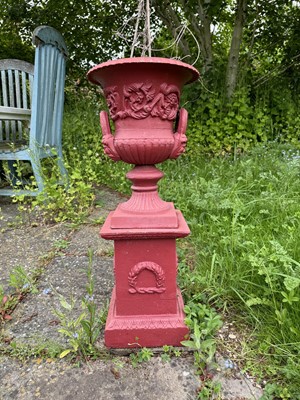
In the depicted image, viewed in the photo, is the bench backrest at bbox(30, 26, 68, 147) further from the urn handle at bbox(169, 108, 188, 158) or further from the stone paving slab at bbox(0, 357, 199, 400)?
the stone paving slab at bbox(0, 357, 199, 400)

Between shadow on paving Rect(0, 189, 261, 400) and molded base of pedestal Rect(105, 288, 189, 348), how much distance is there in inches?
2.5

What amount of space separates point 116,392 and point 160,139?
2.93 feet

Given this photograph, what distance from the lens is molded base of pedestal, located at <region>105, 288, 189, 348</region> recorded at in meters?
1.31

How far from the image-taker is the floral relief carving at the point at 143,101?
1201 millimetres

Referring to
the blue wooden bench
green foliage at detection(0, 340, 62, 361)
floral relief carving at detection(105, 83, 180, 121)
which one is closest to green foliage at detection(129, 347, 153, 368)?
green foliage at detection(0, 340, 62, 361)

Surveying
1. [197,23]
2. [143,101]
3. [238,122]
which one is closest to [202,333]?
[143,101]

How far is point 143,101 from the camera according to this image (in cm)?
121

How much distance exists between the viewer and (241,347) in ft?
4.32

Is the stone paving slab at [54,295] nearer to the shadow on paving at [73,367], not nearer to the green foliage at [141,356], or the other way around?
the shadow on paving at [73,367]

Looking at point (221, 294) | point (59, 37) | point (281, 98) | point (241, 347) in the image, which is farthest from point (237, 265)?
point (281, 98)

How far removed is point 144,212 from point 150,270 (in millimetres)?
233

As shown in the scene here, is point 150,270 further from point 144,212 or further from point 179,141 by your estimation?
point 179,141

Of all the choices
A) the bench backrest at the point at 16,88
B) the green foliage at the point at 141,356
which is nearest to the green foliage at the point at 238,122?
the bench backrest at the point at 16,88

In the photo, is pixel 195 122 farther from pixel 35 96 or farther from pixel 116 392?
pixel 116 392
